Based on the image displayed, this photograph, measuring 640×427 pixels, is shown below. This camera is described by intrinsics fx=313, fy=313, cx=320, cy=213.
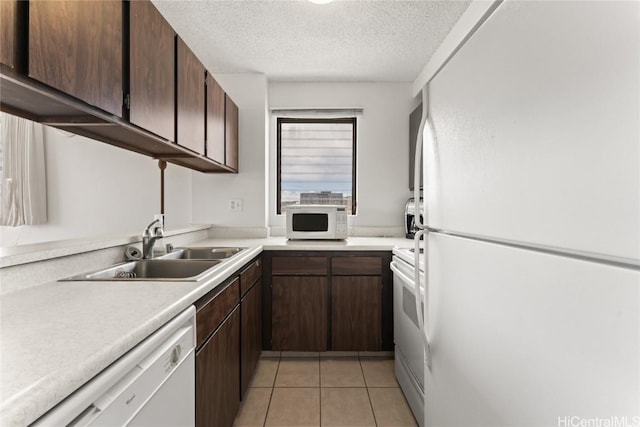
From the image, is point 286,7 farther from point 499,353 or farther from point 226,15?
point 499,353

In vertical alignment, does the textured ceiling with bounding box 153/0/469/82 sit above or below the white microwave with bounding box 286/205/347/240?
above

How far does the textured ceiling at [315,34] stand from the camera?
6.32ft

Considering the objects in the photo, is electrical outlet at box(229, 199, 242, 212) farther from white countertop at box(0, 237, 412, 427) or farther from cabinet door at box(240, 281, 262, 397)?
white countertop at box(0, 237, 412, 427)

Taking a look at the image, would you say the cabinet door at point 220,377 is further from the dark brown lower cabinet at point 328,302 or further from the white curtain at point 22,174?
the white curtain at point 22,174

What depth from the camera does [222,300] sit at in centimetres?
139

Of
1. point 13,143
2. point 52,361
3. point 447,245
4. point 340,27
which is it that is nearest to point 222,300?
point 52,361

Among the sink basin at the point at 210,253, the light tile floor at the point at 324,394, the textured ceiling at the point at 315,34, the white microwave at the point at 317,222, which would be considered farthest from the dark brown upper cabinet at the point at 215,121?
the light tile floor at the point at 324,394

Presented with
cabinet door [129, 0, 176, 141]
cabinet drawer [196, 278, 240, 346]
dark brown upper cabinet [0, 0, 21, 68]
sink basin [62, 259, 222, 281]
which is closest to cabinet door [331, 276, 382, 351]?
cabinet drawer [196, 278, 240, 346]

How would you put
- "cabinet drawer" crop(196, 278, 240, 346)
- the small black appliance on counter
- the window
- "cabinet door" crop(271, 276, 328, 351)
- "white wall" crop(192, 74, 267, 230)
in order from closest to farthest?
"cabinet drawer" crop(196, 278, 240, 346) → "cabinet door" crop(271, 276, 328, 351) → the small black appliance on counter → "white wall" crop(192, 74, 267, 230) → the window

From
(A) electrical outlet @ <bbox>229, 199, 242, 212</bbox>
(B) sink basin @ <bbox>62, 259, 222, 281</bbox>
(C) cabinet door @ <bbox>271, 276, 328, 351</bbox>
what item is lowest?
(C) cabinet door @ <bbox>271, 276, 328, 351</bbox>

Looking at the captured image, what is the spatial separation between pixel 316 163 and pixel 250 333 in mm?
1783

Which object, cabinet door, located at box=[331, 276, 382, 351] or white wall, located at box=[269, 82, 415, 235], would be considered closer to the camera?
cabinet door, located at box=[331, 276, 382, 351]

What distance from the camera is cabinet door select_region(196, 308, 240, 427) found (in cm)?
114

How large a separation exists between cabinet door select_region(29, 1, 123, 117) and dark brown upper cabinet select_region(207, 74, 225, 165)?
0.92 meters
